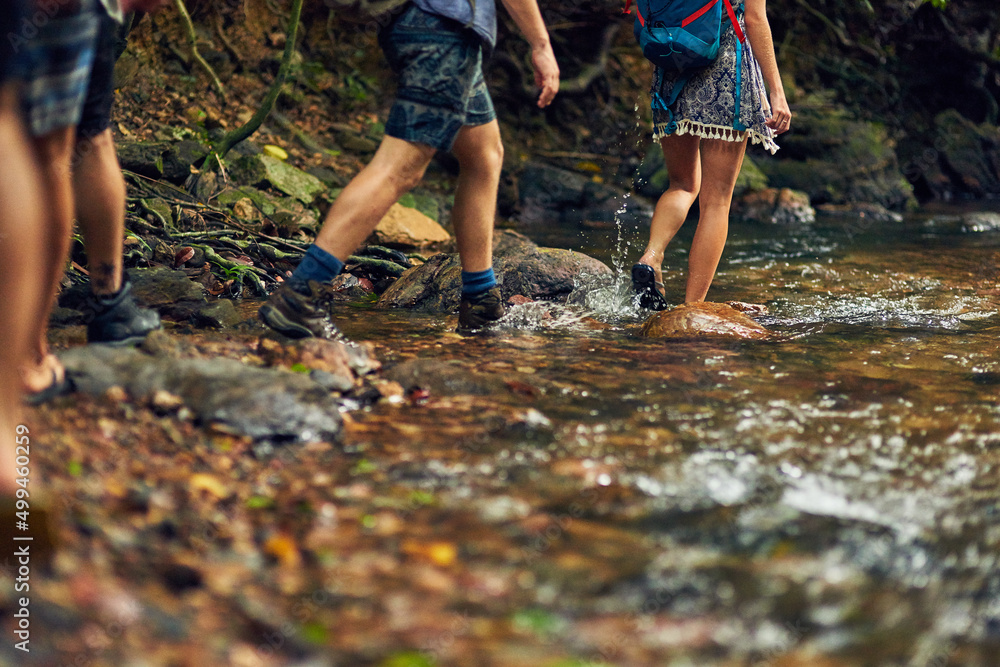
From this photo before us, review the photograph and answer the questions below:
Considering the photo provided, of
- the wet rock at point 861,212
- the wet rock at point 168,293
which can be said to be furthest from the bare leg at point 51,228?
the wet rock at point 861,212

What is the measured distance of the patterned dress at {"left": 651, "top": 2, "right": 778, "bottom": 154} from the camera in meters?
3.96

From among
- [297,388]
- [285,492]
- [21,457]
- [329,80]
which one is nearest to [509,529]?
[285,492]

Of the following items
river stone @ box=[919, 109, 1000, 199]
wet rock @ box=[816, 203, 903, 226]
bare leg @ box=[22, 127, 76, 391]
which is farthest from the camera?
river stone @ box=[919, 109, 1000, 199]

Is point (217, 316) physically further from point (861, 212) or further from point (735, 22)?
point (861, 212)

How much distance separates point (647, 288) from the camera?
4.39 metres

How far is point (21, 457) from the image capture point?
1.78 meters

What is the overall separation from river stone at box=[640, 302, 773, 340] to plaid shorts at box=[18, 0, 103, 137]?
2580 millimetres

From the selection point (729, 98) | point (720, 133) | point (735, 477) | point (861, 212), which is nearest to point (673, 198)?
point (720, 133)

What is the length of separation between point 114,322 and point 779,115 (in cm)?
297

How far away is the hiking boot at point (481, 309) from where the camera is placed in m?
3.74

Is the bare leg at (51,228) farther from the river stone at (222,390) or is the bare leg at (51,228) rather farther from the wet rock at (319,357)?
the wet rock at (319,357)

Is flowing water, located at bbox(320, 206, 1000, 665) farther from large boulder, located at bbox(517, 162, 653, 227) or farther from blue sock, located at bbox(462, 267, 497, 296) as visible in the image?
large boulder, located at bbox(517, 162, 653, 227)

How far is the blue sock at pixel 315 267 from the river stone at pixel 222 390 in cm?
64

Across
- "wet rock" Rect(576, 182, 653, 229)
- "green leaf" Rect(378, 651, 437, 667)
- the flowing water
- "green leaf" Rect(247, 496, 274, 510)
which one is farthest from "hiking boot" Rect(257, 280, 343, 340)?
"wet rock" Rect(576, 182, 653, 229)
